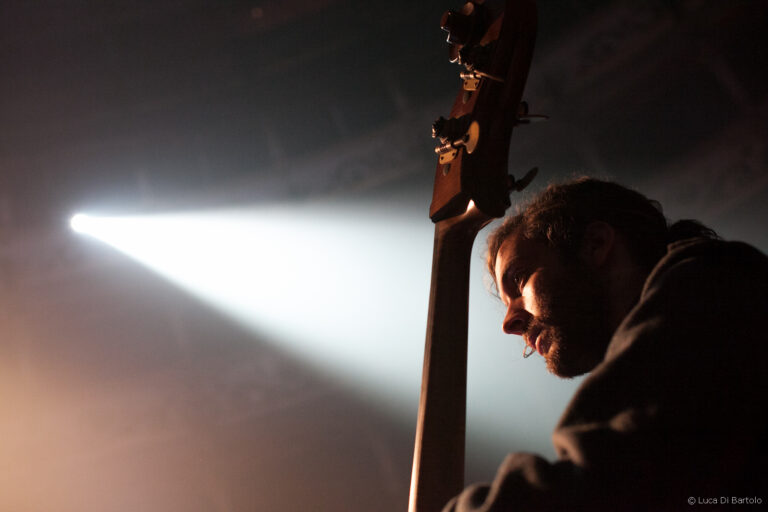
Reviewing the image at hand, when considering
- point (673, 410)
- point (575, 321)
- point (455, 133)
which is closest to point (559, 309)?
point (575, 321)

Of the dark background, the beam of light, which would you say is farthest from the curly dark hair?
the dark background

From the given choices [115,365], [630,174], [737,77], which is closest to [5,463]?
[115,365]

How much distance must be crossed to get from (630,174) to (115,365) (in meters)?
4.94

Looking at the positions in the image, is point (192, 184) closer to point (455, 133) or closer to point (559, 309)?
point (455, 133)

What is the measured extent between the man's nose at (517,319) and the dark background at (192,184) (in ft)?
11.7

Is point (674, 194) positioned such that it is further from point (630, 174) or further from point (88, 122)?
point (88, 122)

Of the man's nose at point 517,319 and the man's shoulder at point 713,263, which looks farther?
the man's nose at point 517,319

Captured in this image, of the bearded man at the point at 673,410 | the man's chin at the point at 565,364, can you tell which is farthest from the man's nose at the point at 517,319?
the bearded man at the point at 673,410

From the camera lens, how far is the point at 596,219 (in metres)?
1.55

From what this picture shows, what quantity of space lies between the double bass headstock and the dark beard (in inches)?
11.4

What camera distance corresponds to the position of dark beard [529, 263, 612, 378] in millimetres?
1302

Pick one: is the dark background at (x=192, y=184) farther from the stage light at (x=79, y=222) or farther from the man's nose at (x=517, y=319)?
the man's nose at (x=517, y=319)

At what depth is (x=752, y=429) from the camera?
685 millimetres

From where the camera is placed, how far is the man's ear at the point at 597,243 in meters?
1.37
